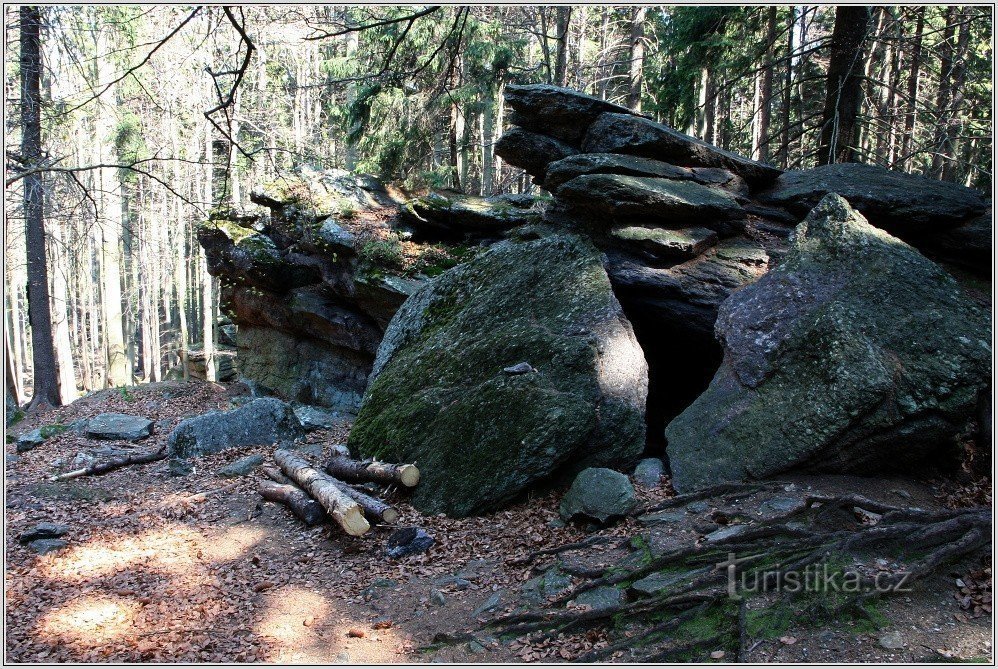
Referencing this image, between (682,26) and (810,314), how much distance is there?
8.51 metres

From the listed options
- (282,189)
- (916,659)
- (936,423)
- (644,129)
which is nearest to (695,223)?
(644,129)

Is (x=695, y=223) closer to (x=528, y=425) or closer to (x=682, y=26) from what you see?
(x=528, y=425)

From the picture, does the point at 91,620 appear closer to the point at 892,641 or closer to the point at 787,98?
the point at 892,641

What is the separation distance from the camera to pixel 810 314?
659 centimetres

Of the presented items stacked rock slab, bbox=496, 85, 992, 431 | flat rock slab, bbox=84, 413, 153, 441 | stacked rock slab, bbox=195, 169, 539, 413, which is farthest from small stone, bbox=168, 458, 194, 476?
stacked rock slab, bbox=496, 85, 992, 431

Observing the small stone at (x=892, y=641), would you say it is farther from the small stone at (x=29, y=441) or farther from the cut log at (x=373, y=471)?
the small stone at (x=29, y=441)

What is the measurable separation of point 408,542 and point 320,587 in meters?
0.91

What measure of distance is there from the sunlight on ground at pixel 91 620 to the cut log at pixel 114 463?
4.18 m

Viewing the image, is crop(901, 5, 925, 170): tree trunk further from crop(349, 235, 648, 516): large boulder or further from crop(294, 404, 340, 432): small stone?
crop(294, 404, 340, 432): small stone

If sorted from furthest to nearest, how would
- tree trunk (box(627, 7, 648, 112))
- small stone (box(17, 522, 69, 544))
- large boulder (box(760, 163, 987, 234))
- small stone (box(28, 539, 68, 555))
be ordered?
1. tree trunk (box(627, 7, 648, 112))
2. large boulder (box(760, 163, 987, 234))
3. small stone (box(17, 522, 69, 544))
4. small stone (box(28, 539, 68, 555))

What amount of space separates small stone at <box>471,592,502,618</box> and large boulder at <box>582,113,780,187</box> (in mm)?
7139

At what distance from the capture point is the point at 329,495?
21.7ft

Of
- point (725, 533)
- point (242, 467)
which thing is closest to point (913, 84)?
point (725, 533)

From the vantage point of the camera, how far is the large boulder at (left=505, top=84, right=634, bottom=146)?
10219 mm
